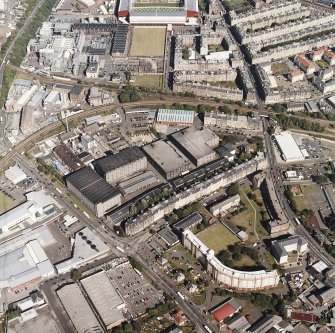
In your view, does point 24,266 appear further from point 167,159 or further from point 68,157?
point 167,159

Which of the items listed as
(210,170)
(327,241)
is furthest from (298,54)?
(327,241)

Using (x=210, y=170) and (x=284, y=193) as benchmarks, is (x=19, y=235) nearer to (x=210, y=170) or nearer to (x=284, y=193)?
(x=210, y=170)

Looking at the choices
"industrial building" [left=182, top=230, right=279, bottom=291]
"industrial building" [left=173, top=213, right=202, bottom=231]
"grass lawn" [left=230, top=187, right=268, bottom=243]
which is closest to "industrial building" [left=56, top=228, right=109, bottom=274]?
"industrial building" [left=173, top=213, right=202, bottom=231]

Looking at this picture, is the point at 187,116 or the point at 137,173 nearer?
the point at 137,173

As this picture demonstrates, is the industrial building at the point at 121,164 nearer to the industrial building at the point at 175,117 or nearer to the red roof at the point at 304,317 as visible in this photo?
the industrial building at the point at 175,117

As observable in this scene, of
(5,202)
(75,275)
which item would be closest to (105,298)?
(75,275)

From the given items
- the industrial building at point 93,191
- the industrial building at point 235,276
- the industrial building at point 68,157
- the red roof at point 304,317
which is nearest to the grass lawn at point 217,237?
the industrial building at point 235,276
